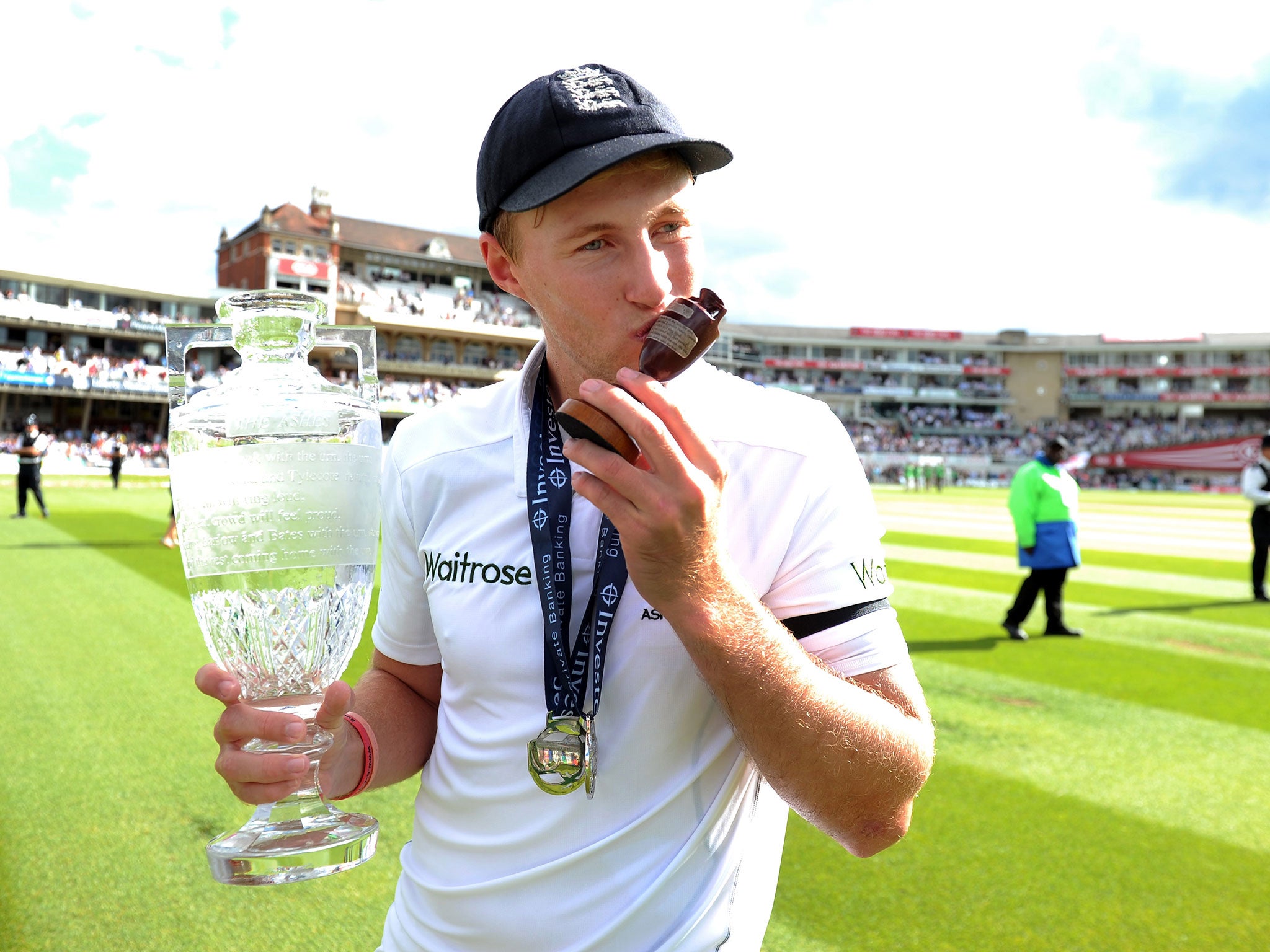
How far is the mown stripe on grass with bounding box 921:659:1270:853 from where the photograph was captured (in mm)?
4477

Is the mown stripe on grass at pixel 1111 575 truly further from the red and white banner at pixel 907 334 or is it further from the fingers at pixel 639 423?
the red and white banner at pixel 907 334

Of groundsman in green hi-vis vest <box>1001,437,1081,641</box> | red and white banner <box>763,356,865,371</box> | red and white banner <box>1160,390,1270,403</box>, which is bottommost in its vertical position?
groundsman in green hi-vis vest <box>1001,437,1081,641</box>

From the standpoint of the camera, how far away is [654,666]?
1.40 m

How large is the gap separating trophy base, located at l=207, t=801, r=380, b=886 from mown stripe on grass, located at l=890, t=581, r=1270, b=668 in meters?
8.30

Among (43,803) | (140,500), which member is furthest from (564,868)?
(140,500)

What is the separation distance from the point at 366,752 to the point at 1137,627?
9387 millimetres

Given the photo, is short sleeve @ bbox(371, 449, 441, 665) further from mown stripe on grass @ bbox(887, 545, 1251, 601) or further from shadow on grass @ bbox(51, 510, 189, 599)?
mown stripe on grass @ bbox(887, 545, 1251, 601)

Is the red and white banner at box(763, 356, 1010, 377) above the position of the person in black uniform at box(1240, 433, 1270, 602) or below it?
above

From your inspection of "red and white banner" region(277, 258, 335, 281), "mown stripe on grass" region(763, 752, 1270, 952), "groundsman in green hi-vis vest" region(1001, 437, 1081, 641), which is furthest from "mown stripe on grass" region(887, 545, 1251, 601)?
"red and white banner" region(277, 258, 335, 281)

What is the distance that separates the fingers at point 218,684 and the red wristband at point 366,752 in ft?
1.07

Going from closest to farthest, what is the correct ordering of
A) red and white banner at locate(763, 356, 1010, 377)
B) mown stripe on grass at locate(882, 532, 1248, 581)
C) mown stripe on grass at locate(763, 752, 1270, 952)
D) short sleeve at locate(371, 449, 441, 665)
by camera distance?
short sleeve at locate(371, 449, 441, 665)
mown stripe on grass at locate(763, 752, 1270, 952)
mown stripe on grass at locate(882, 532, 1248, 581)
red and white banner at locate(763, 356, 1010, 377)

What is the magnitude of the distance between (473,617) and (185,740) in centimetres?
450

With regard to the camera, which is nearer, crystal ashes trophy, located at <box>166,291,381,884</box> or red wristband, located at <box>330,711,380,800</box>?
crystal ashes trophy, located at <box>166,291,381,884</box>

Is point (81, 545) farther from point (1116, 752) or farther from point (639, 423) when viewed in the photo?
point (639, 423)
